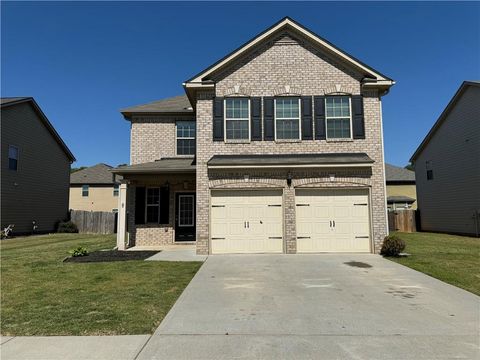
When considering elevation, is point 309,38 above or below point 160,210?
above

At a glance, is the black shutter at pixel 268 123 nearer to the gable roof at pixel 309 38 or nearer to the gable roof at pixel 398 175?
the gable roof at pixel 309 38

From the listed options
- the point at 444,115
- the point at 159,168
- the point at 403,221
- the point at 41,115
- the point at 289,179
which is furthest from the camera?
the point at 403,221

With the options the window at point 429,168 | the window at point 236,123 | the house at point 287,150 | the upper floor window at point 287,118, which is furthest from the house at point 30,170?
the window at point 429,168

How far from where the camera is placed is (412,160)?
2938 cm

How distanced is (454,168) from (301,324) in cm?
2156

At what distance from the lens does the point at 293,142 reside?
14094 mm

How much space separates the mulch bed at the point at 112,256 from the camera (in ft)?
40.5

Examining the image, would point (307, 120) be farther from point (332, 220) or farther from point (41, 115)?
point (41, 115)

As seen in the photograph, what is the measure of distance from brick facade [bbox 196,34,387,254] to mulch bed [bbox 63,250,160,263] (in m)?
2.11

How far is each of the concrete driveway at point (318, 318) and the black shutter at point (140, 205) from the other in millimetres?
7352

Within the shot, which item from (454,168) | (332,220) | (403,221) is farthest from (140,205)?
(403,221)

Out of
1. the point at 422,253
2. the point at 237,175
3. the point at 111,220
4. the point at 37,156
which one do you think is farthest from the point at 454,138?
the point at 37,156

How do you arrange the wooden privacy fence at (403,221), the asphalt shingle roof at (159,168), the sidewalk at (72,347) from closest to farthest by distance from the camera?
the sidewalk at (72,347), the asphalt shingle roof at (159,168), the wooden privacy fence at (403,221)

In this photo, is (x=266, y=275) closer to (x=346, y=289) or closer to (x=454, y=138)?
(x=346, y=289)
